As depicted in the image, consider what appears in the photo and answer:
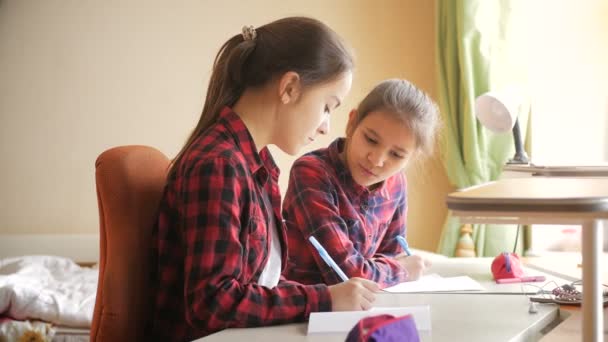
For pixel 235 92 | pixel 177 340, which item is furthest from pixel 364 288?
pixel 235 92

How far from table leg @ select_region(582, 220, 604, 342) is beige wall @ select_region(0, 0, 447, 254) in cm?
241

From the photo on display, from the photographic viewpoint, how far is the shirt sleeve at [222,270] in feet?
3.47

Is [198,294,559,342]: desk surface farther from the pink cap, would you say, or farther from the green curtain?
the green curtain

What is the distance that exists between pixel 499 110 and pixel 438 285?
0.74 m

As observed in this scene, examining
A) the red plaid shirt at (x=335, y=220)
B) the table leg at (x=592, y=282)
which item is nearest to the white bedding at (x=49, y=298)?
the red plaid shirt at (x=335, y=220)

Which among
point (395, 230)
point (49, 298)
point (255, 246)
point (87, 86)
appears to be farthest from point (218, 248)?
point (87, 86)

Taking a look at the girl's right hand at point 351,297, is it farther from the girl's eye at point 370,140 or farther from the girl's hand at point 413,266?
the girl's eye at point 370,140

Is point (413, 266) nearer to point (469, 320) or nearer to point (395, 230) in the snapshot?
point (395, 230)

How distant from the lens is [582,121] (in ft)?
8.64

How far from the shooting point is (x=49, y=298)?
2.34 meters

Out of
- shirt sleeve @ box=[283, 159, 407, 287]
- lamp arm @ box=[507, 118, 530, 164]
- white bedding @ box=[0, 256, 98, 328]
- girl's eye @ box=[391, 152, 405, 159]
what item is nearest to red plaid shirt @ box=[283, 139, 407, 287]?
shirt sleeve @ box=[283, 159, 407, 287]

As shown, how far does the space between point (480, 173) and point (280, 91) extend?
1.67 meters

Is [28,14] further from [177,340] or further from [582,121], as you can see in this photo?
[177,340]

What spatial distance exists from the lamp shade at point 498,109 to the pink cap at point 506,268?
1.83 feet
